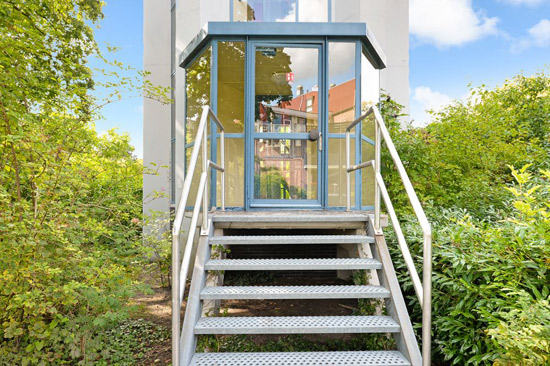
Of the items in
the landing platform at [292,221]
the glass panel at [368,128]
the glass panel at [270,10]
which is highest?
the glass panel at [270,10]

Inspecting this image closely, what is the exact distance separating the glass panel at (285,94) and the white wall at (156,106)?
3.47 m

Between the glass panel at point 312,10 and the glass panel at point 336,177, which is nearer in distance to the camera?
the glass panel at point 336,177

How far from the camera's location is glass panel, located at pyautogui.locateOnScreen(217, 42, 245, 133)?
4.16 metres

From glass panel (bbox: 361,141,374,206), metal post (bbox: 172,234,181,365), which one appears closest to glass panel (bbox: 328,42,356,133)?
glass panel (bbox: 361,141,374,206)

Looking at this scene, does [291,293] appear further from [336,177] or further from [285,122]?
[285,122]

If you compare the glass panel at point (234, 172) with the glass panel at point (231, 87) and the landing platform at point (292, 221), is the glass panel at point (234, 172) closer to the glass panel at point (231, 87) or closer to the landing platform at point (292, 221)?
the glass panel at point (231, 87)

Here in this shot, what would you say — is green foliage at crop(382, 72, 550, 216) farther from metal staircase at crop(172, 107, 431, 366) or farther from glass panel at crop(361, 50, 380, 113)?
metal staircase at crop(172, 107, 431, 366)

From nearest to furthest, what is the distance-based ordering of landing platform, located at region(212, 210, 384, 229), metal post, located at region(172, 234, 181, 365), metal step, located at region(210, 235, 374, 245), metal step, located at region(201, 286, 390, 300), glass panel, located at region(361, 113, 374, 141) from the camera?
1. metal post, located at region(172, 234, 181, 365)
2. metal step, located at region(201, 286, 390, 300)
3. metal step, located at region(210, 235, 374, 245)
4. landing platform, located at region(212, 210, 384, 229)
5. glass panel, located at region(361, 113, 374, 141)

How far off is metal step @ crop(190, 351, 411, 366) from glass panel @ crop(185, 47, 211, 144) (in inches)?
123

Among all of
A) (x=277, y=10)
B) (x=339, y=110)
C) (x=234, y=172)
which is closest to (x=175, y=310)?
(x=234, y=172)

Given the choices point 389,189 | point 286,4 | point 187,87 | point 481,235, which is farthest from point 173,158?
point 481,235

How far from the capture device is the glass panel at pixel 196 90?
4387 mm

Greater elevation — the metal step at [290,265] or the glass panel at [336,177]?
the glass panel at [336,177]

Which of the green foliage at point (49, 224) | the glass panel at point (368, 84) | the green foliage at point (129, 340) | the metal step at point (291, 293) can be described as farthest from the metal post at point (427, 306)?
the glass panel at point (368, 84)
